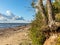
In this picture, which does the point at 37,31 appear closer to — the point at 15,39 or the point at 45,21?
the point at 45,21

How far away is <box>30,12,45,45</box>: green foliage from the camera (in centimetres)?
1244

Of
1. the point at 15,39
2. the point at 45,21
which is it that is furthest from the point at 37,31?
the point at 15,39

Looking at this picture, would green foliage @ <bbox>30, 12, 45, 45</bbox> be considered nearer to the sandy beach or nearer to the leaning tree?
the leaning tree

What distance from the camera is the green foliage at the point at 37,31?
40.8 feet

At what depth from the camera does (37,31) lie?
41.9 ft

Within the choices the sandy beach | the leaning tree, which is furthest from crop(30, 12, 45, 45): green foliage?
the sandy beach

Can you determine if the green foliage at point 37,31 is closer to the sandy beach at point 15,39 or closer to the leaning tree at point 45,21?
the leaning tree at point 45,21

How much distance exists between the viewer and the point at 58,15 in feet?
48.5

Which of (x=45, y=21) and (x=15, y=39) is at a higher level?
(x=45, y=21)

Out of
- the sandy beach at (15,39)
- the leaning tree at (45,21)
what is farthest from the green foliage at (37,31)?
the sandy beach at (15,39)

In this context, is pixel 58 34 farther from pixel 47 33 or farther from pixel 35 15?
pixel 35 15

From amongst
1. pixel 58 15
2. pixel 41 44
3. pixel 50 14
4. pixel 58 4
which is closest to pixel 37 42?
pixel 41 44

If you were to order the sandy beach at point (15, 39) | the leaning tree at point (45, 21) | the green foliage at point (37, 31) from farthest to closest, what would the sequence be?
the sandy beach at point (15, 39) → the green foliage at point (37, 31) → the leaning tree at point (45, 21)

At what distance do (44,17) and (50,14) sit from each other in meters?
0.76
